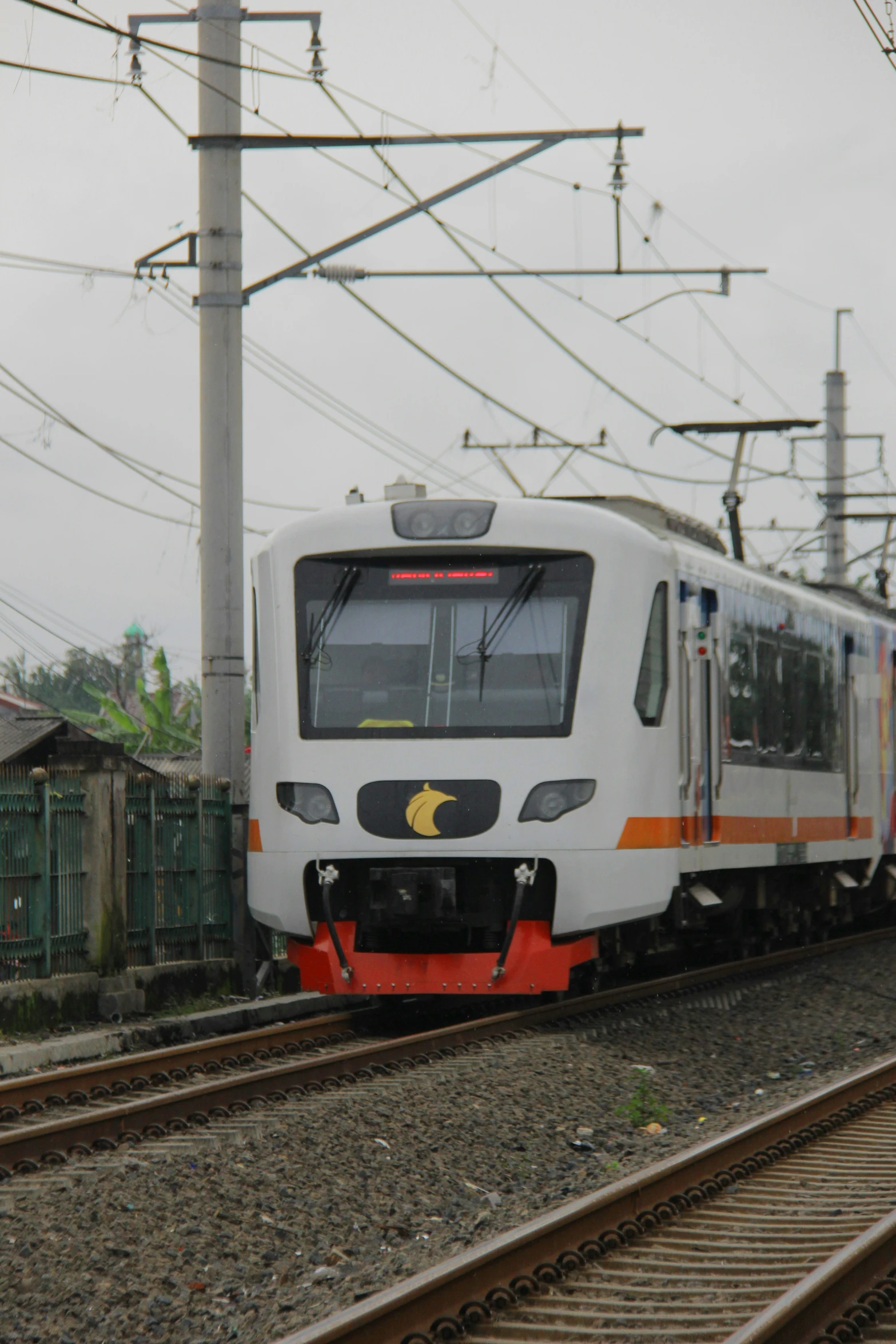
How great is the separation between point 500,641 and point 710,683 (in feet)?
7.21

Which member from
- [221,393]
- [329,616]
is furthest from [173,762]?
[329,616]

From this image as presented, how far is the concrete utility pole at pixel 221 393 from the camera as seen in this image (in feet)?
40.4

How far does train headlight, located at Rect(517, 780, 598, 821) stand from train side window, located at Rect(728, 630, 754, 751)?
2694mm

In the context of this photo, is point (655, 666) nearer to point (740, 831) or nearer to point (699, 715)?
point (699, 715)

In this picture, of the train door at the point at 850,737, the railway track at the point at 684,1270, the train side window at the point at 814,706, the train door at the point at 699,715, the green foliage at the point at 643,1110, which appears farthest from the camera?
the train door at the point at 850,737

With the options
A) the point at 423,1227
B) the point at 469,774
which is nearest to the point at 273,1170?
the point at 423,1227

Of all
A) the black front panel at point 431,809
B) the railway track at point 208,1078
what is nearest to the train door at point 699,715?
the railway track at point 208,1078

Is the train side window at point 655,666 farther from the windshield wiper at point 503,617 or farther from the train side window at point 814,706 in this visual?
the train side window at point 814,706

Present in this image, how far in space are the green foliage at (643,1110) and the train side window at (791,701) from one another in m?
5.82

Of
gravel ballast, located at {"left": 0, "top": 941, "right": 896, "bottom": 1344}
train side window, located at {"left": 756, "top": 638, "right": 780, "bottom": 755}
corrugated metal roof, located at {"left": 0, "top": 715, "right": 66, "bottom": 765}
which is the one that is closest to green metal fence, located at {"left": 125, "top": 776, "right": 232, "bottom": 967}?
gravel ballast, located at {"left": 0, "top": 941, "right": 896, "bottom": 1344}

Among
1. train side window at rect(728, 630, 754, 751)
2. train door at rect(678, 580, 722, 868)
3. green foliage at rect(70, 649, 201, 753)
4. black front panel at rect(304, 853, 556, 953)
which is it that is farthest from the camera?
green foliage at rect(70, 649, 201, 753)

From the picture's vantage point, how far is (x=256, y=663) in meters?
10.8

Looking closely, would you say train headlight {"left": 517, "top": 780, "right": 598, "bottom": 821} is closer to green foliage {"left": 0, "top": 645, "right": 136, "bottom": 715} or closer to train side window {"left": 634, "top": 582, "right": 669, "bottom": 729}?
train side window {"left": 634, "top": 582, "right": 669, "bottom": 729}

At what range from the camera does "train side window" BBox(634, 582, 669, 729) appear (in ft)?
34.4
